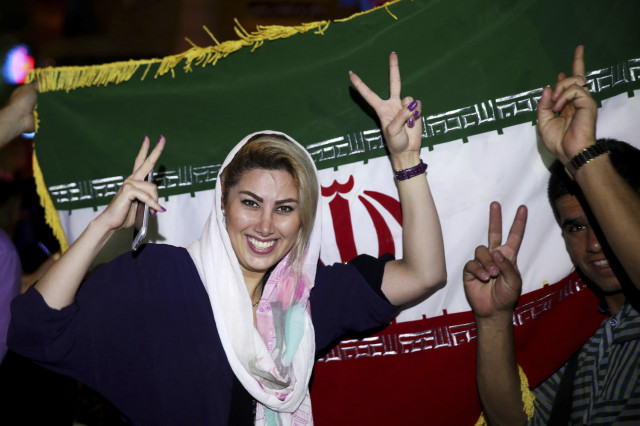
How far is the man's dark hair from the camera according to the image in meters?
2.08

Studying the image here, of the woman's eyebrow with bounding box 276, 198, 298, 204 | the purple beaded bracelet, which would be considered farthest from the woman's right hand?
the purple beaded bracelet

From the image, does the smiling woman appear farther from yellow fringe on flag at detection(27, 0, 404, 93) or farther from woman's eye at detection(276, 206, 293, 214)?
yellow fringe on flag at detection(27, 0, 404, 93)

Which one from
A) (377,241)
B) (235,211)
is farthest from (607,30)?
(235,211)

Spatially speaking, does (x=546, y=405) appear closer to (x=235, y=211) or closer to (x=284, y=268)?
(x=284, y=268)

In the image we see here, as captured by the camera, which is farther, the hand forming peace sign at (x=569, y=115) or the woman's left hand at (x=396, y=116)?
the woman's left hand at (x=396, y=116)

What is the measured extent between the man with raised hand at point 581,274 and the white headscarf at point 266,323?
2.21 feet

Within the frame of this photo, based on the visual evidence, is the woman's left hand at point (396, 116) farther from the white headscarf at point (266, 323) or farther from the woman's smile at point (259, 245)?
the woman's smile at point (259, 245)

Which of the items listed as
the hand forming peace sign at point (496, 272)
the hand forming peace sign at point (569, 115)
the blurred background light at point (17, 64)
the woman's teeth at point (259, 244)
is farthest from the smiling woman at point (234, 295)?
the blurred background light at point (17, 64)

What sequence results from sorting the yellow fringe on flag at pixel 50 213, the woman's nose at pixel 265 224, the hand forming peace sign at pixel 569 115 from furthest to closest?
the yellow fringe on flag at pixel 50 213, the woman's nose at pixel 265 224, the hand forming peace sign at pixel 569 115

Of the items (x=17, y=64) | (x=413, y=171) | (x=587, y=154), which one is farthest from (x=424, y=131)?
(x=17, y=64)

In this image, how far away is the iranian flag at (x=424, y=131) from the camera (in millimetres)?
2320

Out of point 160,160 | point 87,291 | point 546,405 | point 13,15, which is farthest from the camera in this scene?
point 13,15

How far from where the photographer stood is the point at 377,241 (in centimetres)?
252

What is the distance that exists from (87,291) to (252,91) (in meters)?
1.07
